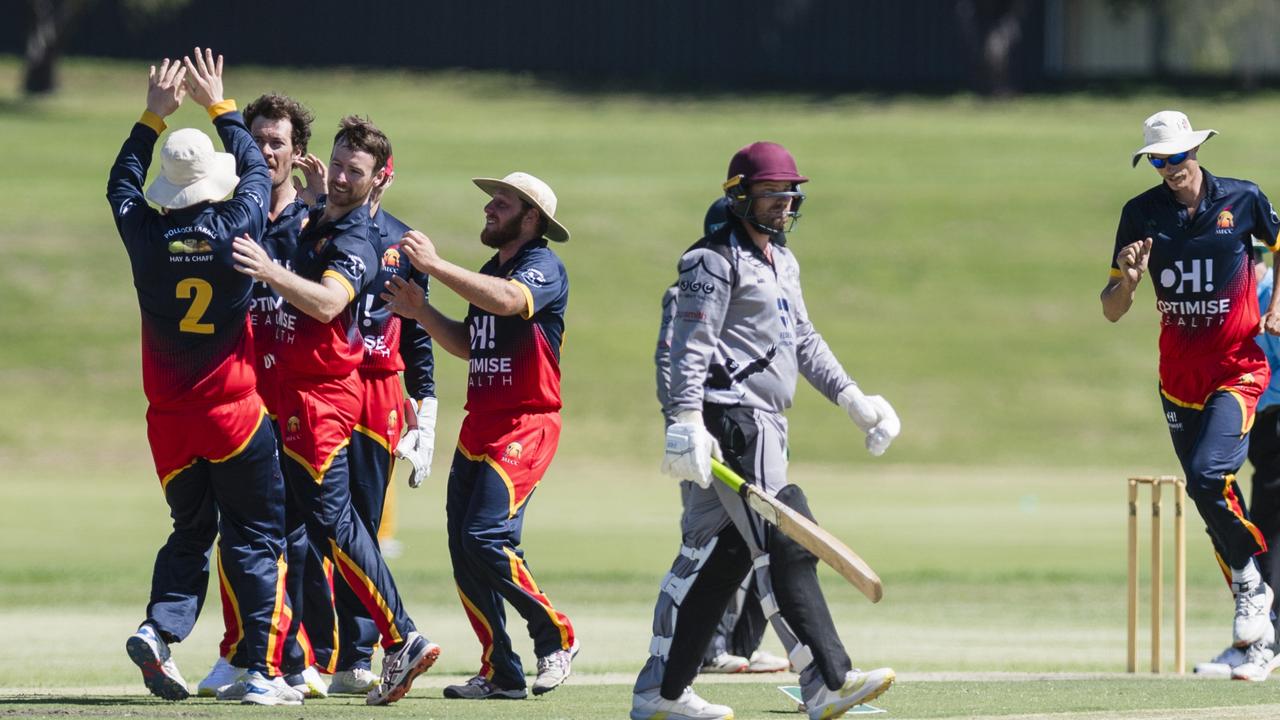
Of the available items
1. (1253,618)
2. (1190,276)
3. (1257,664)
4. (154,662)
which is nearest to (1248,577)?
(1253,618)

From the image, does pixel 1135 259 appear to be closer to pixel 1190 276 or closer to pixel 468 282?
pixel 1190 276

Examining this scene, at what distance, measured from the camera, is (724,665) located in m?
9.30

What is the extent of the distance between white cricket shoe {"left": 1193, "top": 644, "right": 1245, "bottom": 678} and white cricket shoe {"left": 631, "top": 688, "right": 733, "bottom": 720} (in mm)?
2715

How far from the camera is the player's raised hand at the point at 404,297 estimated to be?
26.3 ft

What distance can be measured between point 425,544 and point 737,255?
32.5 feet

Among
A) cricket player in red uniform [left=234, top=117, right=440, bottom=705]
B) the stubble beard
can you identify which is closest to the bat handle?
cricket player in red uniform [left=234, top=117, right=440, bottom=705]

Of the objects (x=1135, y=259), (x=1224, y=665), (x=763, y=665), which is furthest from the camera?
(x=763, y=665)

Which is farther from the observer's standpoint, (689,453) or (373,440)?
(373,440)

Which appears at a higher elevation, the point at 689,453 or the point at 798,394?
the point at 689,453

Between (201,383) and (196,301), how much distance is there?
12.4 inches

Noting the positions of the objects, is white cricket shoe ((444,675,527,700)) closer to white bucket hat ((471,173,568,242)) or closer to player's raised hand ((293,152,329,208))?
white bucket hat ((471,173,568,242))

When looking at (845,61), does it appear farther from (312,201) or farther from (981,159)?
(312,201)

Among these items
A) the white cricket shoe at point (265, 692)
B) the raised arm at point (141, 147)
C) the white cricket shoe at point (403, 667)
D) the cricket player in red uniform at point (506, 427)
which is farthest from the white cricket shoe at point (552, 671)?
the raised arm at point (141, 147)

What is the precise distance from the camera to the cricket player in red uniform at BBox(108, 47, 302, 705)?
24.0 feet
